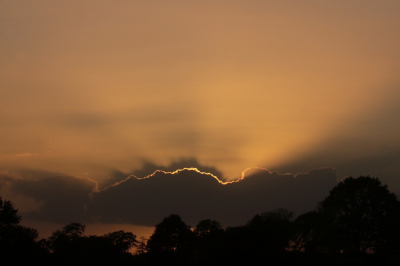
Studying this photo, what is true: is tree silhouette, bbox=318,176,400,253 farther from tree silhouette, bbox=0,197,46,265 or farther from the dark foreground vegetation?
tree silhouette, bbox=0,197,46,265

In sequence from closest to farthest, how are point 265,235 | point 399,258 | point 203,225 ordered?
point 399,258
point 265,235
point 203,225

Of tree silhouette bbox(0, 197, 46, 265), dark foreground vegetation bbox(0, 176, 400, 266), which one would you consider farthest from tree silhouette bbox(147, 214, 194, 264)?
tree silhouette bbox(0, 197, 46, 265)

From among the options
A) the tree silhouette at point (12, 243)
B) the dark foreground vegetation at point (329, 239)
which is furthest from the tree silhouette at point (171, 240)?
the tree silhouette at point (12, 243)

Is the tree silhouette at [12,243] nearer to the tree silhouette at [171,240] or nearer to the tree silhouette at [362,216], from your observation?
the tree silhouette at [171,240]

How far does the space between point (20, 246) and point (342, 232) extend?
64616 mm

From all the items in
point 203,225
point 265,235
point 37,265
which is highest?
point 203,225

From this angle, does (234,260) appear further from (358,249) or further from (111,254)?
(111,254)

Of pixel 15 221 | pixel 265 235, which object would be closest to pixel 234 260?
pixel 265 235

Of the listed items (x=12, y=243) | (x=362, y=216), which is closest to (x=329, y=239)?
(x=362, y=216)

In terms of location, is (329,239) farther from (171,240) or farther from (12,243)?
(12,243)

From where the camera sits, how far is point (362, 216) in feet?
244

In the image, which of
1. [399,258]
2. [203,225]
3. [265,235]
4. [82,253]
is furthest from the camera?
[203,225]

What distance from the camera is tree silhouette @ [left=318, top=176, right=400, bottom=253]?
234ft

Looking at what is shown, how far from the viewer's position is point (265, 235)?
72.4 metres
